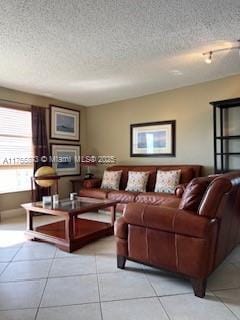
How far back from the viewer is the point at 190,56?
10.9 ft

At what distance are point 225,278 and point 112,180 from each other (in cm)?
303

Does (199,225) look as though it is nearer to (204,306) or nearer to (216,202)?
(216,202)

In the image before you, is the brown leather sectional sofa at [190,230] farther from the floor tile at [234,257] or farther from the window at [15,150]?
the window at [15,150]

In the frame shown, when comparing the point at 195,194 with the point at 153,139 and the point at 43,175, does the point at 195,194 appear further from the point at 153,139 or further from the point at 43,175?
the point at 153,139

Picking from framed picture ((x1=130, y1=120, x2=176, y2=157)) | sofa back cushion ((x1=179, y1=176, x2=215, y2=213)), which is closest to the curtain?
framed picture ((x1=130, y1=120, x2=176, y2=157))

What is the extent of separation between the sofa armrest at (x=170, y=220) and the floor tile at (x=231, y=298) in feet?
1.69

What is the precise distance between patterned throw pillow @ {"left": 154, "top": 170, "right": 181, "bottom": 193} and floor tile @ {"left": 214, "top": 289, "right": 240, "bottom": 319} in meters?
2.29

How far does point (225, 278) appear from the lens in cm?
225

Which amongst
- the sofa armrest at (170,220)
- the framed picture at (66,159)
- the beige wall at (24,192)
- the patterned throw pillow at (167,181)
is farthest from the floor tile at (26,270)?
the framed picture at (66,159)

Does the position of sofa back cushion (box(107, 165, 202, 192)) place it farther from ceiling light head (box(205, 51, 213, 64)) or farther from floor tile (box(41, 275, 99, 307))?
floor tile (box(41, 275, 99, 307))

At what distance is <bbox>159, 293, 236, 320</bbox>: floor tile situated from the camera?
5.61 feet

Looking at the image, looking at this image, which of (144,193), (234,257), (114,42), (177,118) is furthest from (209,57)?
(234,257)

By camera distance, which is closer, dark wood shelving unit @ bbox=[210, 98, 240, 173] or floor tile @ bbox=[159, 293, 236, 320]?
floor tile @ bbox=[159, 293, 236, 320]

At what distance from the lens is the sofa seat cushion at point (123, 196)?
425cm
